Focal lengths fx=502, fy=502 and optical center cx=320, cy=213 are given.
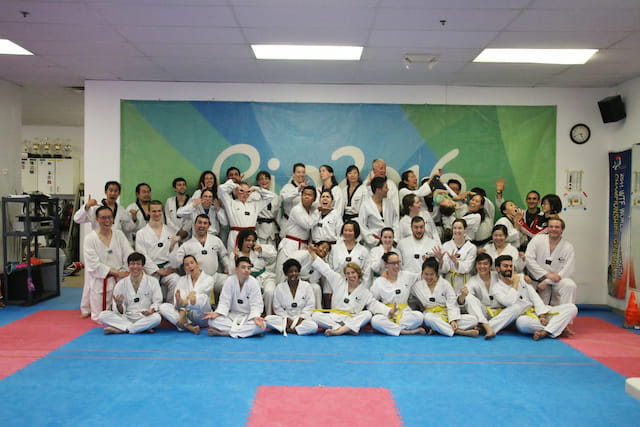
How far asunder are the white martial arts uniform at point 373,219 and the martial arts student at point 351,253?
28 centimetres

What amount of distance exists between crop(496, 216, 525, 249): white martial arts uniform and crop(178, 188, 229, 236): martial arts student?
3512 millimetres

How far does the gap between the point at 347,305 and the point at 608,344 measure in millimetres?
2623

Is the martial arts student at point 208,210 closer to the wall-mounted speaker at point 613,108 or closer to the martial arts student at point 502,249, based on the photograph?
the martial arts student at point 502,249

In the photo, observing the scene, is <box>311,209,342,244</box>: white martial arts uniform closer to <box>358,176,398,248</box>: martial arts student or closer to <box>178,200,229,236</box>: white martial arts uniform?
<box>358,176,398,248</box>: martial arts student

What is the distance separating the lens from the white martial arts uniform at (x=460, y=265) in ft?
18.9

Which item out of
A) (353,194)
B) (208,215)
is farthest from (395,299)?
(208,215)

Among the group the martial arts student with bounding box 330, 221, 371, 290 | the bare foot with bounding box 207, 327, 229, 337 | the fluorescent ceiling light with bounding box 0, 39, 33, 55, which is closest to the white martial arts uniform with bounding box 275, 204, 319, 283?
the martial arts student with bounding box 330, 221, 371, 290

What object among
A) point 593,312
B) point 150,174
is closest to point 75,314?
point 150,174

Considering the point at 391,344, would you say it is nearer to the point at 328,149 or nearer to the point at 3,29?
the point at 328,149

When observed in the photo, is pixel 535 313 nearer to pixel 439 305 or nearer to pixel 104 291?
pixel 439 305

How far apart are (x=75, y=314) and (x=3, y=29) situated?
3.22 m

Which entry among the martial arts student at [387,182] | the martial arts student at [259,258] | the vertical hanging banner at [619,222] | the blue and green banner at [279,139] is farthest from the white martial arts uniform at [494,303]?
the martial arts student at [259,258]

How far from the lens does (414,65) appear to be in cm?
600

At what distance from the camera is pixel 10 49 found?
5.61 metres
